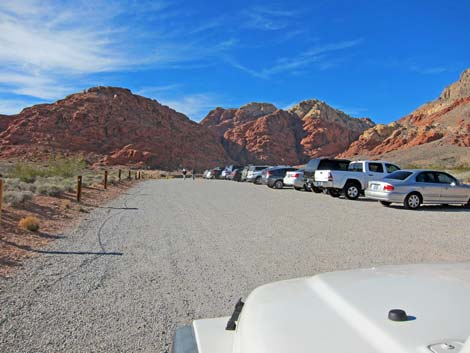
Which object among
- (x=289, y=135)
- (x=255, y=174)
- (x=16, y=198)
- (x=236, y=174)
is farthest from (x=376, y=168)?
(x=289, y=135)

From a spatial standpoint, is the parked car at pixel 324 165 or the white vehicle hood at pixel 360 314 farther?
the parked car at pixel 324 165

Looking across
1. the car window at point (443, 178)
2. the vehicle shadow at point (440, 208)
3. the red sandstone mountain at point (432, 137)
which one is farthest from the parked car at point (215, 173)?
the car window at point (443, 178)

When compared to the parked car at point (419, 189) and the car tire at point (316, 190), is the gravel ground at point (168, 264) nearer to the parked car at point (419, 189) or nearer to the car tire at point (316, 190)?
the parked car at point (419, 189)

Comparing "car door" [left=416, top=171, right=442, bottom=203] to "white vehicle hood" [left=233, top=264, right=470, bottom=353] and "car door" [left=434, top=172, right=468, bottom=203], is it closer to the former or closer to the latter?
"car door" [left=434, top=172, right=468, bottom=203]

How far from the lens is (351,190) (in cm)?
2139

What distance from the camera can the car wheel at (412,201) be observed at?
54.7 ft

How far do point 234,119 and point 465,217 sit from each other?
13704 cm

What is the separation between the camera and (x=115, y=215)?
45.3 feet

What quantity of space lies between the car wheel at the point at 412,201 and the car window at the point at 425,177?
0.58 meters

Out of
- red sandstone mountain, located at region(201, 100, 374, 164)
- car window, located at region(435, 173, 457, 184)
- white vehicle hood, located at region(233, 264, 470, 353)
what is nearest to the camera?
white vehicle hood, located at region(233, 264, 470, 353)

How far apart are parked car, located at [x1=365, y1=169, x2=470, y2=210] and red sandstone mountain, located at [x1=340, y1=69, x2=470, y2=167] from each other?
57.2 metres

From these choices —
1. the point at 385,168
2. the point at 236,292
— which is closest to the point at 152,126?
the point at 385,168

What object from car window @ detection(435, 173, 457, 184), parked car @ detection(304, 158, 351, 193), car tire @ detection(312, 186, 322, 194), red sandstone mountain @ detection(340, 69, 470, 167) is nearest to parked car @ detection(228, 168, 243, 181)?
car tire @ detection(312, 186, 322, 194)

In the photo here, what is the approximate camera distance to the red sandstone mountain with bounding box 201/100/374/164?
125 m
